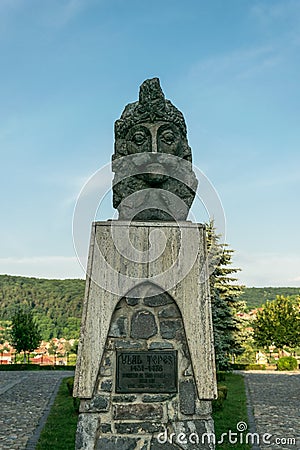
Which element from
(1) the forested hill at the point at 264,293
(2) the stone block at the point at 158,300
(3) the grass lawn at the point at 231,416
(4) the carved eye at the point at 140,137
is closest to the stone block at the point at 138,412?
(2) the stone block at the point at 158,300

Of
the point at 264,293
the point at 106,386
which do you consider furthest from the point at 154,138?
the point at 264,293

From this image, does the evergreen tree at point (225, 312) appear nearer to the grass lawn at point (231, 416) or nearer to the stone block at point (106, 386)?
the grass lawn at point (231, 416)

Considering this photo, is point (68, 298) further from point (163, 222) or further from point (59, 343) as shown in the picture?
point (163, 222)

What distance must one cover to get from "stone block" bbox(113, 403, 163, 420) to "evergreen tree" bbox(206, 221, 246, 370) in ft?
37.0

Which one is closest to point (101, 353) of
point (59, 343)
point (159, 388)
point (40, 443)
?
point (159, 388)

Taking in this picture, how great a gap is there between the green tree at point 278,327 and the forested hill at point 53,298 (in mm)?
25515

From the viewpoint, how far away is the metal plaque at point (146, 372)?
14.5ft

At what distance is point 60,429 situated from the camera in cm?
751

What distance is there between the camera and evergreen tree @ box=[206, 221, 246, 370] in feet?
57.2

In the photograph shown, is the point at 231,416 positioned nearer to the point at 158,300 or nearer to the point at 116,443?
the point at 116,443

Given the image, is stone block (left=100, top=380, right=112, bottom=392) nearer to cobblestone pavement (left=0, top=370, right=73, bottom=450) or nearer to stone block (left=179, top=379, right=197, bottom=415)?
stone block (left=179, top=379, right=197, bottom=415)

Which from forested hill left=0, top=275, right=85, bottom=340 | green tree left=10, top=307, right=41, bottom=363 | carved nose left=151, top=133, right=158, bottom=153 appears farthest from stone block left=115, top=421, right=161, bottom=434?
forested hill left=0, top=275, right=85, bottom=340

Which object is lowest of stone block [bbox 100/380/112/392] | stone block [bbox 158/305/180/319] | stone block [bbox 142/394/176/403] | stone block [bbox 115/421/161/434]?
stone block [bbox 115/421/161/434]

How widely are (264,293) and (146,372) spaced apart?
212 feet
